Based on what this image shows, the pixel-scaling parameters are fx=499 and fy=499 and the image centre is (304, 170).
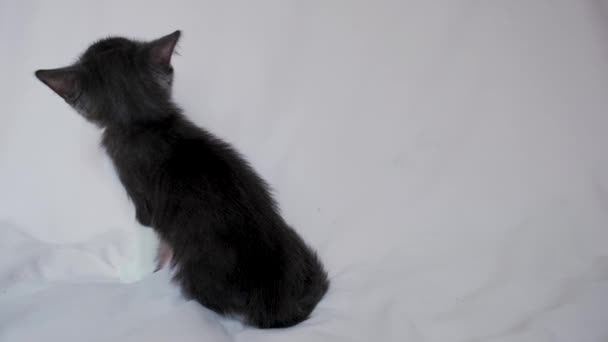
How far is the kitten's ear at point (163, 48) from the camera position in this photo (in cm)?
153

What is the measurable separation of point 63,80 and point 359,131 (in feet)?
3.53

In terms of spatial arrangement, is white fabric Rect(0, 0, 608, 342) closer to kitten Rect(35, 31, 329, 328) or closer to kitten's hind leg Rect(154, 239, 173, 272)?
kitten's hind leg Rect(154, 239, 173, 272)

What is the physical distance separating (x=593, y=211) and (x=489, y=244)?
415 mm

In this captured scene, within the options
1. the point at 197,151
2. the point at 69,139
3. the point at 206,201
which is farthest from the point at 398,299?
the point at 69,139

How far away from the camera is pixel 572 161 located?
Result: 1931 millimetres

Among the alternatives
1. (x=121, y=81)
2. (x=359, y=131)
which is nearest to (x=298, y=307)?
(x=359, y=131)

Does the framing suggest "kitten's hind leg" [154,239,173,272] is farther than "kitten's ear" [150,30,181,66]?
Yes

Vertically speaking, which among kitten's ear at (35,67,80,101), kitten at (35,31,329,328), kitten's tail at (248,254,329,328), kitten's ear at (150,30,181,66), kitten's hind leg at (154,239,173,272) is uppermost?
kitten's ear at (150,30,181,66)

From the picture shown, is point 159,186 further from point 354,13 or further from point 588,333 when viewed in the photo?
point 588,333

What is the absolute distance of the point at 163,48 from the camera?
1.55 meters

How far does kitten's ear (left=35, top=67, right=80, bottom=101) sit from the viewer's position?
A: 1.43 metres

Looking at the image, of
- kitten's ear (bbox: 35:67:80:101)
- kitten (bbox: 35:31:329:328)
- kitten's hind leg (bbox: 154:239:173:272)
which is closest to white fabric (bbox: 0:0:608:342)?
kitten's hind leg (bbox: 154:239:173:272)

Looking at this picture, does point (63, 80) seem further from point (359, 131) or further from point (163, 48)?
point (359, 131)

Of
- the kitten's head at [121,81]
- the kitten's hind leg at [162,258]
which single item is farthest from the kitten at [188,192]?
the kitten's hind leg at [162,258]
